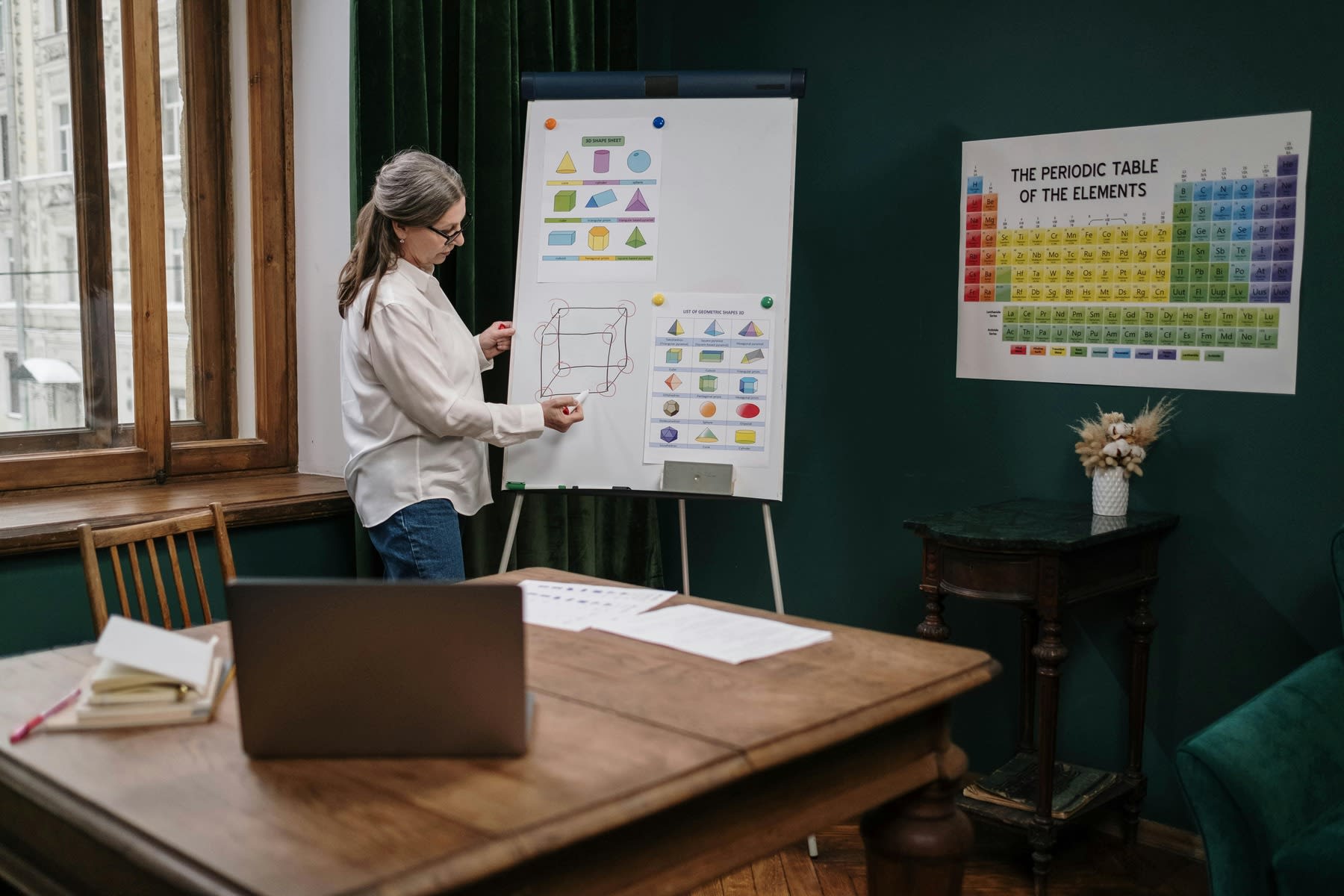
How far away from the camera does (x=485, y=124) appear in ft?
10.6

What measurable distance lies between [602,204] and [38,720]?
199cm

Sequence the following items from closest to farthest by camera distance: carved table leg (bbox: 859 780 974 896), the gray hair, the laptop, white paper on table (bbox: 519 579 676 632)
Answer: the laptop
carved table leg (bbox: 859 780 974 896)
white paper on table (bbox: 519 579 676 632)
the gray hair

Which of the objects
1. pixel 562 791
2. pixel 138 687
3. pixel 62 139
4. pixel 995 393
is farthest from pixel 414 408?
pixel 562 791

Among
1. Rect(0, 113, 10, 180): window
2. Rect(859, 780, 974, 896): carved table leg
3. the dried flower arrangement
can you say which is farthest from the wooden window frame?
Rect(859, 780, 974, 896): carved table leg

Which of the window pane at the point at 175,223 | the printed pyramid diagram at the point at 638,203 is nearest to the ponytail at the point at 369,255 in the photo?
the printed pyramid diagram at the point at 638,203

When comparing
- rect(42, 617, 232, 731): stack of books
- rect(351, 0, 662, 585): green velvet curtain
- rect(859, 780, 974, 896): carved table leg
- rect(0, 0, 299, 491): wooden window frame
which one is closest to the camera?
rect(42, 617, 232, 731): stack of books

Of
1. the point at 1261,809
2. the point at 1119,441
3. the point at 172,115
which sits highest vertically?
the point at 172,115

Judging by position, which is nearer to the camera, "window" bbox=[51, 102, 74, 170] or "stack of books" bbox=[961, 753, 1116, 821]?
"stack of books" bbox=[961, 753, 1116, 821]

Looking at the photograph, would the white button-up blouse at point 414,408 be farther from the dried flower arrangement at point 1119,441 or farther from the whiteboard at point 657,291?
the dried flower arrangement at point 1119,441

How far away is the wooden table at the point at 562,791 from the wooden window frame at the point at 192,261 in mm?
1524

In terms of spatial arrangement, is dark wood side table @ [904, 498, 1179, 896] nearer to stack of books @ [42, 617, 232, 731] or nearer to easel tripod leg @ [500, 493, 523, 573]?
easel tripod leg @ [500, 493, 523, 573]

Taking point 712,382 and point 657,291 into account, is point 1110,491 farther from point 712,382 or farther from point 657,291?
point 657,291

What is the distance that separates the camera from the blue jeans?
2631mm

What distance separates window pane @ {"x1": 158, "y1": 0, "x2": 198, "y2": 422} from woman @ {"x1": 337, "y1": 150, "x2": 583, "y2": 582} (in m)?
0.71
